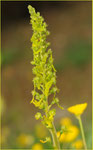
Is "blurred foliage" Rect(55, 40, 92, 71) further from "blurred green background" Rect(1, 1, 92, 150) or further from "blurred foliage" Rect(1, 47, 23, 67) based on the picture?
"blurred foliage" Rect(1, 47, 23, 67)

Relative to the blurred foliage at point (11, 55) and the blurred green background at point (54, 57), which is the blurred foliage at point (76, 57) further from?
the blurred foliage at point (11, 55)

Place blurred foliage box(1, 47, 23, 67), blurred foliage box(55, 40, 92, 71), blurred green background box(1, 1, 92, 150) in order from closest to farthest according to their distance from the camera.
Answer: blurred green background box(1, 1, 92, 150)
blurred foliage box(55, 40, 92, 71)
blurred foliage box(1, 47, 23, 67)

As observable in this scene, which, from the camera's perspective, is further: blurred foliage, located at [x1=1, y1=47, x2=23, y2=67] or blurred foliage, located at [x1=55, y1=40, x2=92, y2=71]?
blurred foliage, located at [x1=1, y1=47, x2=23, y2=67]

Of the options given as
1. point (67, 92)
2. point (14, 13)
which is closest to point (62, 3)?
point (14, 13)

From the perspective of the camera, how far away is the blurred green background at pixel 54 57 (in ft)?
24.7

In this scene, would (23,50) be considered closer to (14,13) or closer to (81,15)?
(14,13)

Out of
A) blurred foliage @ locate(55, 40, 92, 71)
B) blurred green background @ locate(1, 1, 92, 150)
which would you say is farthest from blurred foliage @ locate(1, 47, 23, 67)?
blurred foliage @ locate(55, 40, 92, 71)

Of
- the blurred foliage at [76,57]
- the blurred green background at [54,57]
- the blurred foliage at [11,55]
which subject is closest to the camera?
the blurred green background at [54,57]

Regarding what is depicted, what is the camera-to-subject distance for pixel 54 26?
10.6 m

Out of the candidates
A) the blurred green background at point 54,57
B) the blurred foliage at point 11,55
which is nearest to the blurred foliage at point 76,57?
the blurred green background at point 54,57

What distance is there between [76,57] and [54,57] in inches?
31.9

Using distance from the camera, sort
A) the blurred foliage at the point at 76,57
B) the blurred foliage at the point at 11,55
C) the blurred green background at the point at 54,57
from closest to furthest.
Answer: the blurred green background at the point at 54,57
the blurred foliage at the point at 76,57
the blurred foliage at the point at 11,55

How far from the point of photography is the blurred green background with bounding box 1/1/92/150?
7543 millimetres

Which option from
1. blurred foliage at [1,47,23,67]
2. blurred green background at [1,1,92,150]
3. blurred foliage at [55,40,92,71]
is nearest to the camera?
blurred green background at [1,1,92,150]
